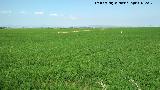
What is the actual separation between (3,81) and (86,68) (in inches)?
160

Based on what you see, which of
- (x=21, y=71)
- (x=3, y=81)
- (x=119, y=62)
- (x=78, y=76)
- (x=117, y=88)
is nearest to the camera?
(x=117, y=88)

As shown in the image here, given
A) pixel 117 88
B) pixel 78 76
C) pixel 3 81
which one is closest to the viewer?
pixel 117 88

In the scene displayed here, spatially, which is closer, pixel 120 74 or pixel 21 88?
pixel 21 88

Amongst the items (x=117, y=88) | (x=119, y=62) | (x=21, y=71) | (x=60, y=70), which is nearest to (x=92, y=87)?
(x=117, y=88)

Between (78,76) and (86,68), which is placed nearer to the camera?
(78,76)

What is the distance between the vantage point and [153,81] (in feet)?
34.2

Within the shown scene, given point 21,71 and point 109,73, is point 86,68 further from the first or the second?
point 21,71

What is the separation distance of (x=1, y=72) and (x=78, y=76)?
10.8ft

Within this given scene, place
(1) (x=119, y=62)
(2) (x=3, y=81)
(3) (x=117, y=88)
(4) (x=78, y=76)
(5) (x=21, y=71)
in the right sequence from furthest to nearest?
(1) (x=119, y=62) → (5) (x=21, y=71) → (4) (x=78, y=76) → (2) (x=3, y=81) → (3) (x=117, y=88)

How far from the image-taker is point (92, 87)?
979cm

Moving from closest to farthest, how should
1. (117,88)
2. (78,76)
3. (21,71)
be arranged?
(117,88) → (78,76) → (21,71)

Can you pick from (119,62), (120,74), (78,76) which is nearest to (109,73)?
(120,74)

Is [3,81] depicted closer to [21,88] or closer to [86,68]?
[21,88]

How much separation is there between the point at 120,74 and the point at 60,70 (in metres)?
2.67
